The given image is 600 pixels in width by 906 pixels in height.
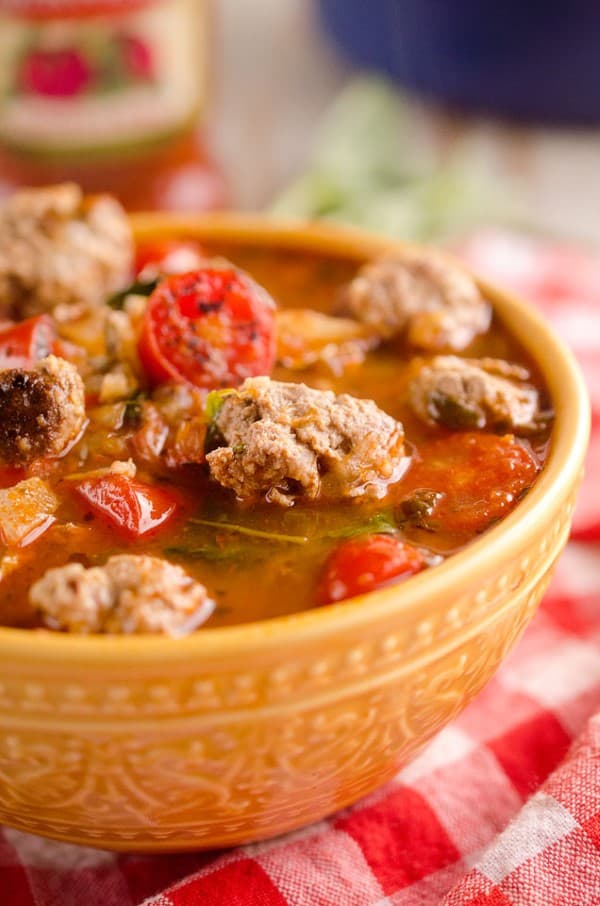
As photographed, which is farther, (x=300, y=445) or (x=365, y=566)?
(x=300, y=445)

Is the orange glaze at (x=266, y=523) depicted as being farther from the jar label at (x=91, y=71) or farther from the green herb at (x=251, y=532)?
the jar label at (x=91, y=71)

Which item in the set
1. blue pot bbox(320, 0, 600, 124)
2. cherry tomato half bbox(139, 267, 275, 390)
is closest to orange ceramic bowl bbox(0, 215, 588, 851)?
cherry tomato half bbox(139, 267, 275, 390)

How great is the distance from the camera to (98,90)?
5.48 m

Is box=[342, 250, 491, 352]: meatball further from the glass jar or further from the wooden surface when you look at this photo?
the glass jar

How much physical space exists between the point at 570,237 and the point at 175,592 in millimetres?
3778

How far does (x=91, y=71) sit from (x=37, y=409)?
3.47 meters

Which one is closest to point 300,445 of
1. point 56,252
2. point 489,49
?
point 56,252

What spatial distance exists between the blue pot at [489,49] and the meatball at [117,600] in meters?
4.90

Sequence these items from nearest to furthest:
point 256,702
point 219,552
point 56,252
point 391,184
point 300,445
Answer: point 256,702
point 219,552
point 300,445
point 56,252
point 391,184

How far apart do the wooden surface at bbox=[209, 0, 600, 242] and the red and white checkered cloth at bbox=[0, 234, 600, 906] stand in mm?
3092

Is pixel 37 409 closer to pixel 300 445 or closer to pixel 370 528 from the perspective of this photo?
pixel 300 445

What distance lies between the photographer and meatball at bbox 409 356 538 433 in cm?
265

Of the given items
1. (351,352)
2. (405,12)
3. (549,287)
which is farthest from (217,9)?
(351,352)

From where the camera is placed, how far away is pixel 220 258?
3.61 meters
